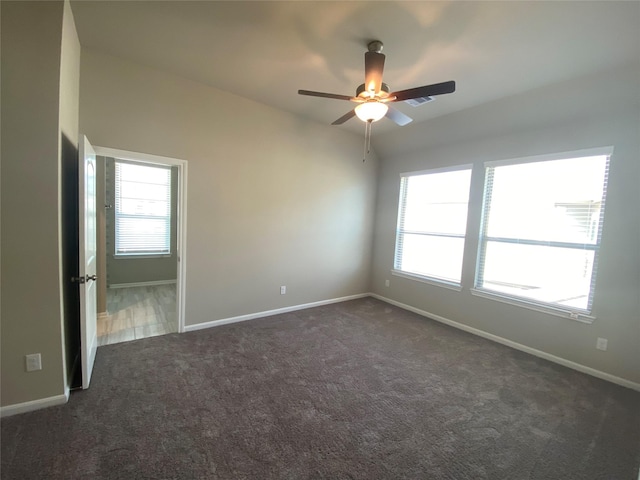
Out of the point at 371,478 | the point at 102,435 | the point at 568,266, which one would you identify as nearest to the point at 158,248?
the point at 102,435

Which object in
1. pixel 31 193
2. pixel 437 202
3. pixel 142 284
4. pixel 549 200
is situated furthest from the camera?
pixel 142 284

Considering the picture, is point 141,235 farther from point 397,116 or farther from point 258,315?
point 397,116

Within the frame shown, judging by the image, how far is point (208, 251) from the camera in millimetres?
3414

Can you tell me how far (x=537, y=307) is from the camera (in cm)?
320

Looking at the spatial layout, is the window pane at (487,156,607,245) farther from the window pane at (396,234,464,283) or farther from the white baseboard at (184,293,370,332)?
the white baseboard at (184,293,370,332)

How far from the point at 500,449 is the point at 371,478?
946mm

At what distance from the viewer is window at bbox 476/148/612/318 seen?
2.90 m

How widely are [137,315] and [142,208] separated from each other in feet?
7.82

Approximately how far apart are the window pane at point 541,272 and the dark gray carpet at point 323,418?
2.49 ft

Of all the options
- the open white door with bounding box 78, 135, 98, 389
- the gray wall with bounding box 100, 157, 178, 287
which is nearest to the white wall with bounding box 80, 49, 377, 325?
the open white door with bounding box 78, 135, 98, 389

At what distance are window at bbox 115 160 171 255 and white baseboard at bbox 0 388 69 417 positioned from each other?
3827mm

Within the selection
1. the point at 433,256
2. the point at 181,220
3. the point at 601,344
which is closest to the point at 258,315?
the point at 181,220

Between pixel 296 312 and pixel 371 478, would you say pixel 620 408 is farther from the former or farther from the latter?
pixel 296 312

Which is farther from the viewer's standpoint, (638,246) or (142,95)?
(142,95)
